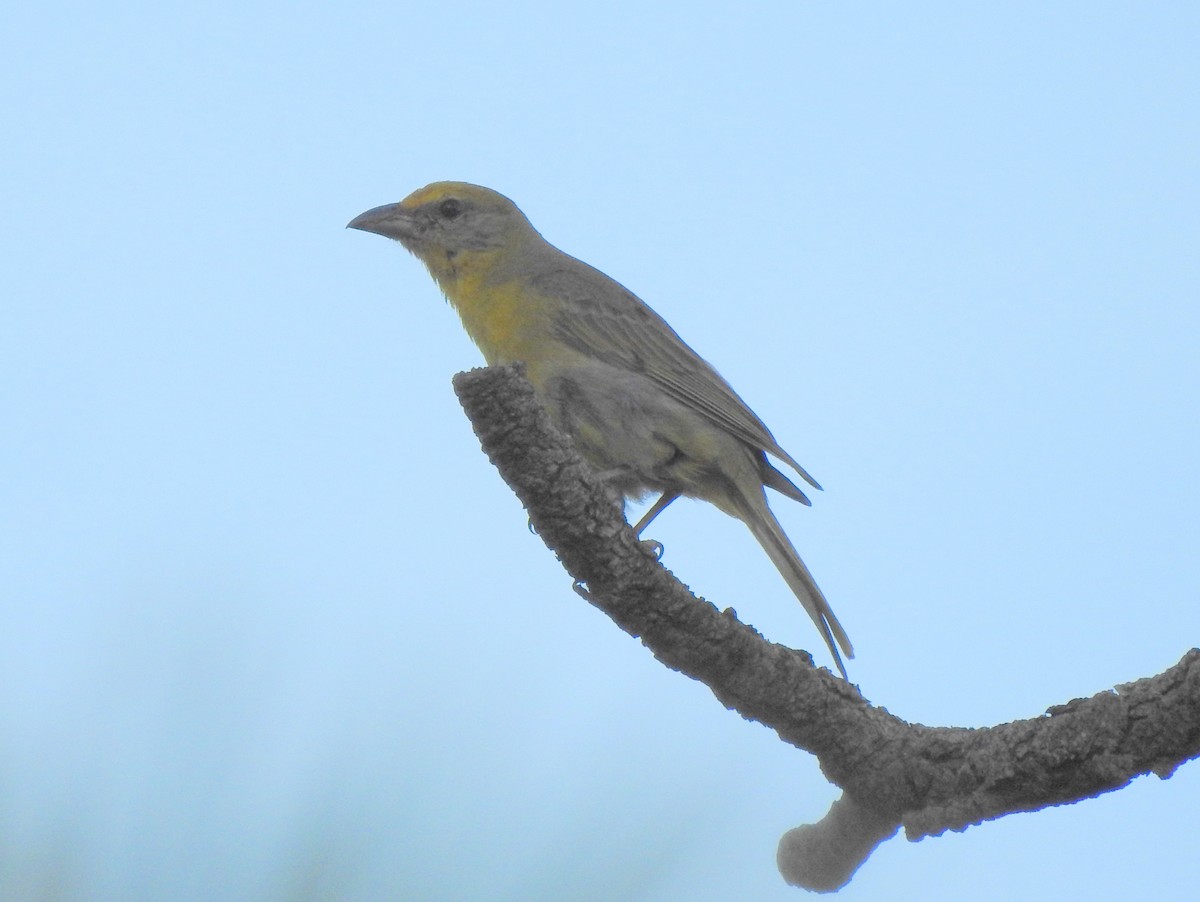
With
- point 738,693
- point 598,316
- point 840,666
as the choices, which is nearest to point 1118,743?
point 738,693

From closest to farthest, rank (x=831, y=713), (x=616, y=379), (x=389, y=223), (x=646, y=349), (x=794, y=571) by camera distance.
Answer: (x=831, y=713), (x=794, y=571), (x=616, y=379), (x=646, y=349), (x=389, y=223)

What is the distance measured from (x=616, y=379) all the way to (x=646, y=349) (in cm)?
43

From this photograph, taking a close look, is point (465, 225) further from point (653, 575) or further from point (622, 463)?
point (653, 575)

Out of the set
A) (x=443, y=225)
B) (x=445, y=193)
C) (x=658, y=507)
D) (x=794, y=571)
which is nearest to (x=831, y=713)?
→ (x=794, y=571)

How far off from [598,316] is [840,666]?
2.11 m

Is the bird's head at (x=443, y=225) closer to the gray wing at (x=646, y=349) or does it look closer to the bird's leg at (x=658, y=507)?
the gray wing at (x=646, y=349)

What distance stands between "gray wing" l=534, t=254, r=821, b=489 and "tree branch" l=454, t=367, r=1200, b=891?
2149mm

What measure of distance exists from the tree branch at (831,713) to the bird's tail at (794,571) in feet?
3.91

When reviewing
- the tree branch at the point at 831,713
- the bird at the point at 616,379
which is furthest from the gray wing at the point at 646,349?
the tree branch at the point at 831,713

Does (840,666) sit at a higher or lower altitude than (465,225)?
lower

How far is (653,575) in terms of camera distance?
337 centimetres

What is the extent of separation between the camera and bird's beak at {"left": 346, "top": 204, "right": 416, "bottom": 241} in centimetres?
662

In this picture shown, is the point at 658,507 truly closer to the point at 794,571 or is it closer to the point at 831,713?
the point at 794,571

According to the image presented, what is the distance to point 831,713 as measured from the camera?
342 centimetres
